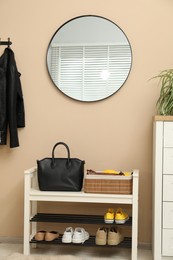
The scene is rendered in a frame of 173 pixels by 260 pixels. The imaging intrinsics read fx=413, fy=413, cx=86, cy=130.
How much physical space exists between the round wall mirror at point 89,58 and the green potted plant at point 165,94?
295 millimetres

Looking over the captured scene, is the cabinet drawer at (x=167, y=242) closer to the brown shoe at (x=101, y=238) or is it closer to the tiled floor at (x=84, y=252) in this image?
the tiled floor at (x=84, y=252)

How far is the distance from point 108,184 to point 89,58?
109 cm

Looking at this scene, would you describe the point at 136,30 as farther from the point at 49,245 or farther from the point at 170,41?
the point at 49,245

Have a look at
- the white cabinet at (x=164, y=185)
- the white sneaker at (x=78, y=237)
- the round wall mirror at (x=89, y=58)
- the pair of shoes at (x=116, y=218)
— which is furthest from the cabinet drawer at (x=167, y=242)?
the round wall mirror at (x=89, y=58)

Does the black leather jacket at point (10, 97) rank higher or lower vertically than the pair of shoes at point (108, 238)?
higher

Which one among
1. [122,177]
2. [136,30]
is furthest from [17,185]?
[136,30]

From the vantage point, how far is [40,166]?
10.2ft

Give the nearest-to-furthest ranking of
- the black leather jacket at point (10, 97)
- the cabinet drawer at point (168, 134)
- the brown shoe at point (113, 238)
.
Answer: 1. the cabinet drawer at point (168, 134)
2. the brown shoe at point (113, 238)
3. the black leather jacket at point (10, 97)

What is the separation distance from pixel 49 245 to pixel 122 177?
34.5 inches

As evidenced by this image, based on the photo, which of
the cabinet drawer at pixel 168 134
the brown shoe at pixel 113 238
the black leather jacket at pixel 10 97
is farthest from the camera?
the black leather jacket at pixel 10 97

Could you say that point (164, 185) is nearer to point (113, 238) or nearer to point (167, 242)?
point (167, 242)

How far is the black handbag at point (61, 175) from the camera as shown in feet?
10.1

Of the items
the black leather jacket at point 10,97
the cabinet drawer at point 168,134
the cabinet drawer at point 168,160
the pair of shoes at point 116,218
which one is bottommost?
the pair of shoes at point 116,218

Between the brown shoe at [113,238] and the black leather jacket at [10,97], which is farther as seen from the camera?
the black leather jacket at [10,97]
